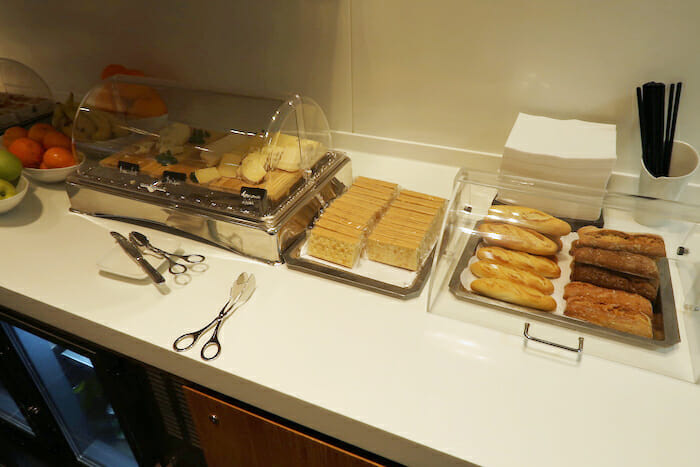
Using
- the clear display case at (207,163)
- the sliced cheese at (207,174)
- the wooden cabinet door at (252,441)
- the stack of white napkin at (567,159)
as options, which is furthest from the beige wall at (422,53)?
the wooden cabinet door at (252,441)

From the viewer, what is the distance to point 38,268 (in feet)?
2.97

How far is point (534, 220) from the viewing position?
820 millimetres

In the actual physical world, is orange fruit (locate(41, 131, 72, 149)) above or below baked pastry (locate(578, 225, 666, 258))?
→ above

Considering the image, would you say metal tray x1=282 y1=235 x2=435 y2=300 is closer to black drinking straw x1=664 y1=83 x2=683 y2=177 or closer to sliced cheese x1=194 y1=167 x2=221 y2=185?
sliced cheese x1=194 y1=167 x2=221 y2=185

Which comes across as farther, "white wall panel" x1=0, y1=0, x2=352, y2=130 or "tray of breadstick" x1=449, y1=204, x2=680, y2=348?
"white wall panel" x1=0, y1=0, x2=352, y2=130

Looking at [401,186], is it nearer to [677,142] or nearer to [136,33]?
[677,142]

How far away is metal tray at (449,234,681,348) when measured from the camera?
692 mm

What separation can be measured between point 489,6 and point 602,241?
564 millimetres

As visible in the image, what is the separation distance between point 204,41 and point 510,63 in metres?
0.85

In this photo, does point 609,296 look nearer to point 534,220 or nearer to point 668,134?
point 534,220

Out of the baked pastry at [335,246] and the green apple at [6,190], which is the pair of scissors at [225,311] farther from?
the green apple at [6,190]

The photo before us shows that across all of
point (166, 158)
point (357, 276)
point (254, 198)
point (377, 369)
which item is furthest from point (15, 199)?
point (377, 369)

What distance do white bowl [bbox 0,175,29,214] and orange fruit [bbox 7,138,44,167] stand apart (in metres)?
0.09

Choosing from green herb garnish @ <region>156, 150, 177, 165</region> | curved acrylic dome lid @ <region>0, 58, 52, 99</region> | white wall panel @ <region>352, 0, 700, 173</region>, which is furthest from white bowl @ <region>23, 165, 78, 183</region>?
white wall panel @ <region>352, 0, 700, 173</region>
